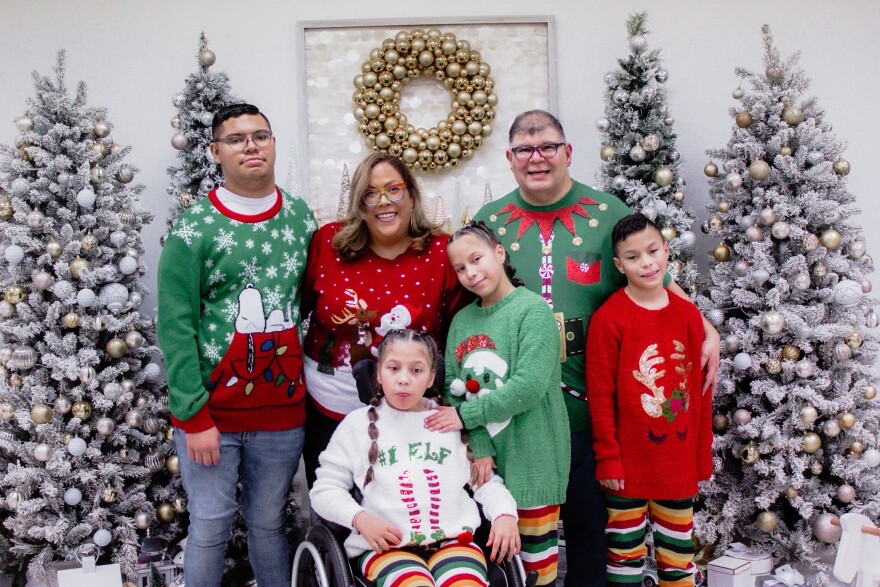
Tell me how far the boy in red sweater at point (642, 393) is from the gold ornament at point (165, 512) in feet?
6.08

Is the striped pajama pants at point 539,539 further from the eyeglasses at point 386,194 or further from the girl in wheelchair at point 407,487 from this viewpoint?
the eyeglasses at point 386,194

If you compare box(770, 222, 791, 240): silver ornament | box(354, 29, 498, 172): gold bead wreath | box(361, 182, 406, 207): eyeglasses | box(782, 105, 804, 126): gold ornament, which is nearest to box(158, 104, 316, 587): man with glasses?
box(361, 182, 406, 207): eyeglasses

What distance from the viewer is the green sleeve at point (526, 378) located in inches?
79.0

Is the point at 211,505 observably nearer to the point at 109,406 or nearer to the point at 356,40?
the point at 109,406

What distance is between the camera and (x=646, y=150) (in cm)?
318

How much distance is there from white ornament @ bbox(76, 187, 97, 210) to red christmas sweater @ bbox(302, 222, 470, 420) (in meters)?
1.08

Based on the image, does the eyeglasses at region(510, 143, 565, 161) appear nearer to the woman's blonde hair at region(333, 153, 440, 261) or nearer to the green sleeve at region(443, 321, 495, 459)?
the woman's blonde hair at region(333, 153, 440, 261)

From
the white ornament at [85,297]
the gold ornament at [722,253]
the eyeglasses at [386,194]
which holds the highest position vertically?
the eyeglasses at [386,194]

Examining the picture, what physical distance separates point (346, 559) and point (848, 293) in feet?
7.38

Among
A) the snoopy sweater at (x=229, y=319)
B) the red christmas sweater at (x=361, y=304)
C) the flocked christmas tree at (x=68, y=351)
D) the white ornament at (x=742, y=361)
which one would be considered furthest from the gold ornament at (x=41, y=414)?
the white ornament at (x=742, y=361)

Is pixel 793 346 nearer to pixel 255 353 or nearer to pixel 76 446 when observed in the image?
pixel 255 353

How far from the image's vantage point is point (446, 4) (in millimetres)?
3750

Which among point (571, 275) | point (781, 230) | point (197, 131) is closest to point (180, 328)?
point (571, 275)

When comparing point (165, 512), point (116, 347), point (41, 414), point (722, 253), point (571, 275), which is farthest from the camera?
point (722, 253)
